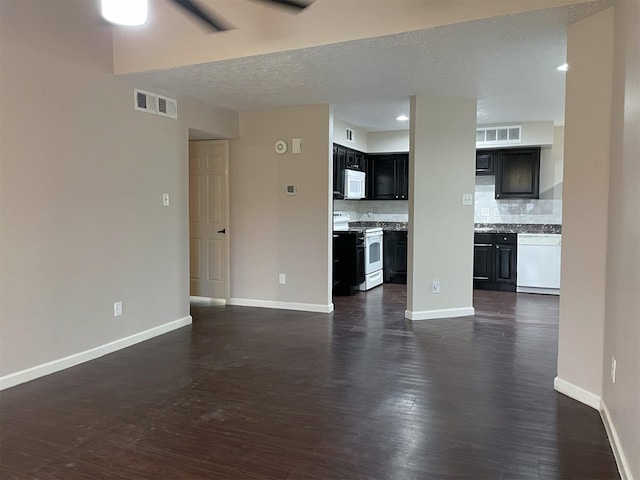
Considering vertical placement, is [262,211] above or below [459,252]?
above

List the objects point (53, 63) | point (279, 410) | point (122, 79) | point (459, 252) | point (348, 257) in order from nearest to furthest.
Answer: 1. point (279, 410)
2. point (53, 63)
3. point (122, 79)
4. point (459, 252)
5. point (348, 257)

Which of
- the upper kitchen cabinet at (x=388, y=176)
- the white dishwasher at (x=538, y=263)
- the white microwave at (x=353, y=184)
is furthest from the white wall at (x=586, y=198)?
the upper kitchen cabinet at (x=388, y=176)

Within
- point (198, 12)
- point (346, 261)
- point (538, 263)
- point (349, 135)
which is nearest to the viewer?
point (198, 12)

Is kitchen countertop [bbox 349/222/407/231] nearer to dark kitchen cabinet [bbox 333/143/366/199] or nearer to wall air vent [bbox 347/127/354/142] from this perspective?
dark kitchen cabinet [bbox 333/143/366/199]

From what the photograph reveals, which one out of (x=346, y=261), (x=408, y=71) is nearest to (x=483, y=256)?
(x=346, y=261)

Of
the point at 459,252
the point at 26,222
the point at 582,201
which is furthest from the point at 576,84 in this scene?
the point at 26,222

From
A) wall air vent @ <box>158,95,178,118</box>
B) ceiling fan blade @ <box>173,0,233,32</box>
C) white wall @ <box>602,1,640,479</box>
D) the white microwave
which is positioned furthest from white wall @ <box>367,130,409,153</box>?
ceiling fan blade @ <box>173,0,233,32</box>

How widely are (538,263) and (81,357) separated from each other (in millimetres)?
5747

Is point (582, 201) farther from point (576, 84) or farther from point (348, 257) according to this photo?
point (348, 257)

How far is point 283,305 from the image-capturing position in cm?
554

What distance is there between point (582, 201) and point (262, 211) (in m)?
3.57

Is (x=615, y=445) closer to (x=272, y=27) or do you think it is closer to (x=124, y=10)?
(x=124, y=10)

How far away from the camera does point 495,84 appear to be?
172 inches

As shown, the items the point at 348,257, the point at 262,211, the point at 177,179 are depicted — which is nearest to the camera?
the point at 177,179
